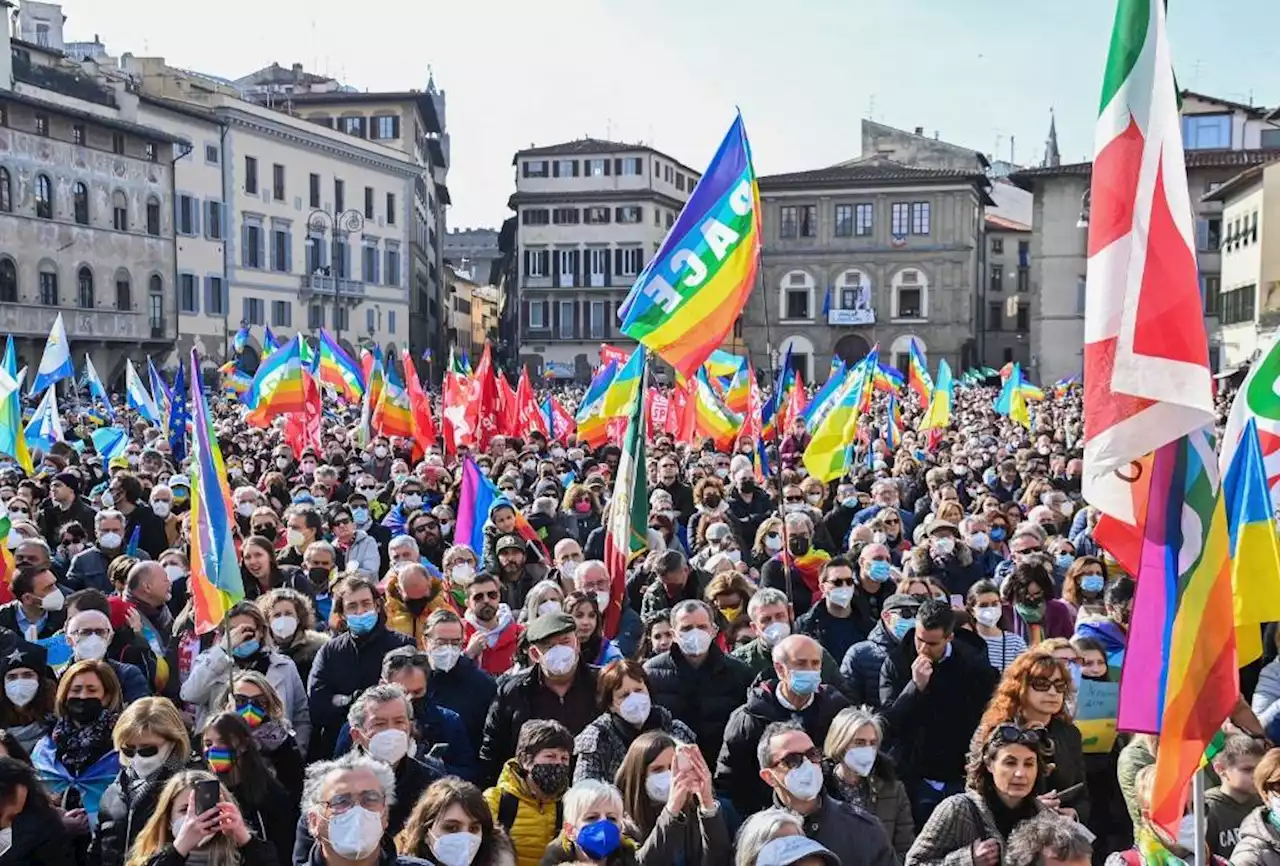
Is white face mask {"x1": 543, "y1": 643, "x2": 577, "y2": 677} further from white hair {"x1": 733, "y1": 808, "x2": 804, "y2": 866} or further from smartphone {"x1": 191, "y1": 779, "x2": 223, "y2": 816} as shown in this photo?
white hair {"x1": 733, "y1": 808, "x2": 804, "y2": 866}

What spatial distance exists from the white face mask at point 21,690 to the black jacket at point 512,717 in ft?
6.37

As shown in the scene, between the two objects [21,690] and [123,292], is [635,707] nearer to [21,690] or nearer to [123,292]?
[21,690]

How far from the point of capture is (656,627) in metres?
7.29

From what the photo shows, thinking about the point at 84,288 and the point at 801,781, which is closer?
the point at 801,781

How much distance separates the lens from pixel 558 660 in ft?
21.0

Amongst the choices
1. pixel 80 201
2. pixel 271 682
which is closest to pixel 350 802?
pixel 271 682

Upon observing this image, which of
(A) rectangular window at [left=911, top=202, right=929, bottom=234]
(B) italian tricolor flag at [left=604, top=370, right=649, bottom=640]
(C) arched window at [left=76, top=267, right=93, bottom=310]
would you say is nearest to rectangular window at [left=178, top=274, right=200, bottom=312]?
(C) arched window at [left=76, top=267, right=93, bottom=310]

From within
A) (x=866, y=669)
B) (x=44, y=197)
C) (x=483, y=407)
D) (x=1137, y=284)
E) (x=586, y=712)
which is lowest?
(x=586, y=712)

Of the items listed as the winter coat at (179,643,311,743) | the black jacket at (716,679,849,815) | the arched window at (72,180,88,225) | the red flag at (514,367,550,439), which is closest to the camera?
the black jacket at (716,679,849,815)

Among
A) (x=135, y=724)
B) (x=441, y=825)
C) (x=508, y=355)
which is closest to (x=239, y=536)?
(x=135, y=724)

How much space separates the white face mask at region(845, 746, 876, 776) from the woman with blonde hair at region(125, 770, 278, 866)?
2.02 m

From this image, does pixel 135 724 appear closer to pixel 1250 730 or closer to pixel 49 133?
pixel 1250 730

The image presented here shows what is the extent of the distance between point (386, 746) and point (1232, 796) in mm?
3059

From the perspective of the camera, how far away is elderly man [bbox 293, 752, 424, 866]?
14.7 ft
